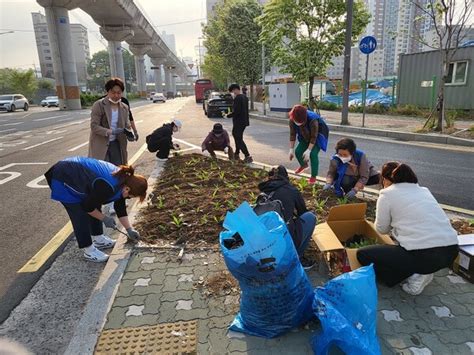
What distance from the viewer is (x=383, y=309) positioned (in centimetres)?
265

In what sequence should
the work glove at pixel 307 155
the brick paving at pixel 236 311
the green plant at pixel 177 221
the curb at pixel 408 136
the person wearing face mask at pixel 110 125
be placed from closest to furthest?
the brick paving at pixel 236 311 → the green plant at pixel 177 221 → the person wearing face mask at pixel 110 125 → the work glove at pixel 307 155 → the curb at pixel 408 136

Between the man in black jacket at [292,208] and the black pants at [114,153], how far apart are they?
9.05 feet

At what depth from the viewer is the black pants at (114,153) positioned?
5.03 meters

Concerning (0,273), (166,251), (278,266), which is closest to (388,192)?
(278,266)

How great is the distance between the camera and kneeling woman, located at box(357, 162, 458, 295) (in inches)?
105

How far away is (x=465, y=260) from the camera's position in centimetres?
299

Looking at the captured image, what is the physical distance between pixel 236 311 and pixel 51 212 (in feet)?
11.9

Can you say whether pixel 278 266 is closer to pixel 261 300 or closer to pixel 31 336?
pixel 261 300

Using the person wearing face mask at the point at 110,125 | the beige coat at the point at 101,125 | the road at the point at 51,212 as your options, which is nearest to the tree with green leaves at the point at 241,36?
the road at the point at 51,212

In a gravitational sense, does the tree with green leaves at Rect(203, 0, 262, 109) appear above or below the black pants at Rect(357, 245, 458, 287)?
above

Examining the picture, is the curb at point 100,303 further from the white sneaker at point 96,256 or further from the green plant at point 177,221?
the green plant at point 177,221

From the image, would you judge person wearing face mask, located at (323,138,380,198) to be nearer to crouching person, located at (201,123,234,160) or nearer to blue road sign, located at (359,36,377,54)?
crouching person, located at (201,123,234,160)

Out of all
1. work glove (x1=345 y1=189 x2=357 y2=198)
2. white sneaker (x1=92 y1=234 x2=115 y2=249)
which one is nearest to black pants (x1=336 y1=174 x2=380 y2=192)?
work glove (x1=345 y1=189 x2=357 y2=198)

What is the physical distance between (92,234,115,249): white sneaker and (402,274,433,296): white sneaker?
292 cm
